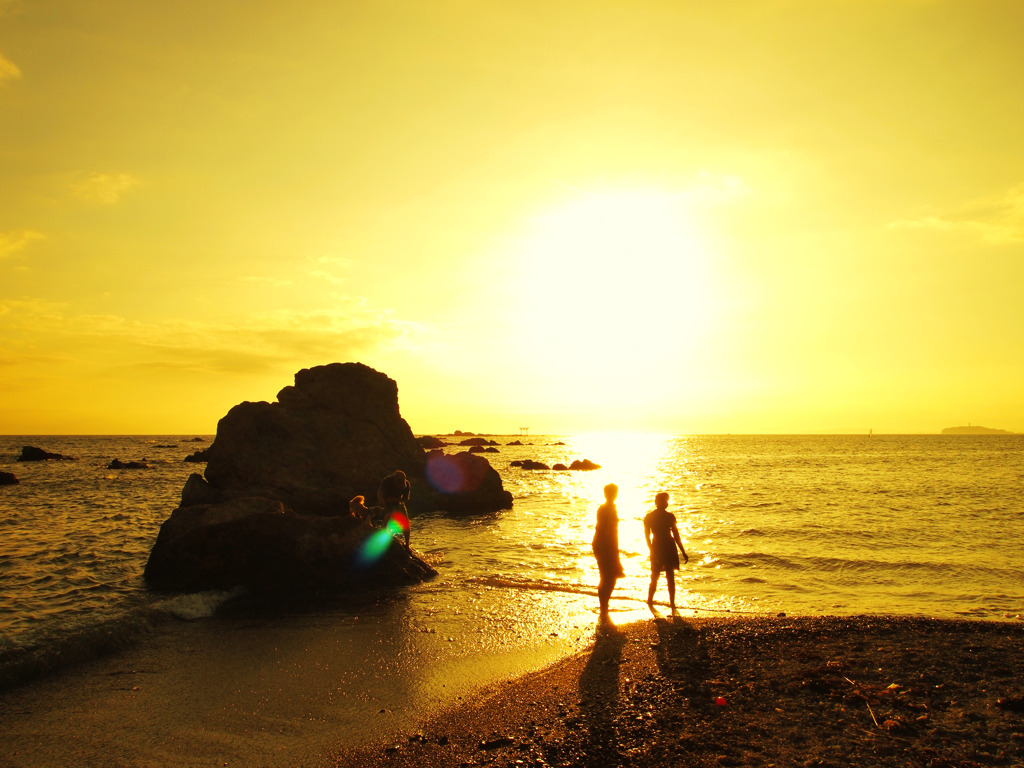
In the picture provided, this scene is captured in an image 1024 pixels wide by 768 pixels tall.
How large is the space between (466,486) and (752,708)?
2491 centimetres

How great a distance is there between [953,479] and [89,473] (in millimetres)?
73442

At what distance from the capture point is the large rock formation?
534 inches

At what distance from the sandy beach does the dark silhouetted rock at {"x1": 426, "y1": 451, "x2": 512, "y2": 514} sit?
21.1 metres

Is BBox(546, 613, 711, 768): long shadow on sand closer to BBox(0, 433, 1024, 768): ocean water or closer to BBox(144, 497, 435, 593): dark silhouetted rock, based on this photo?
BBox(0, 433, 1024, 768): ocean water

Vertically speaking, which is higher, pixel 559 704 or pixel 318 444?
pixel 318 444

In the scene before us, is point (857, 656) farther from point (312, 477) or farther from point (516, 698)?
point (312, 477)

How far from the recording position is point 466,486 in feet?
103

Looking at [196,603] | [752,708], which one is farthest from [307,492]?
[752,708]

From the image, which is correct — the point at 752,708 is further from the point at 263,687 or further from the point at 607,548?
the point at 263,687

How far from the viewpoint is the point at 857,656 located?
8789 mm

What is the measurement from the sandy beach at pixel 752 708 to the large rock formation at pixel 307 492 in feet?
23.2

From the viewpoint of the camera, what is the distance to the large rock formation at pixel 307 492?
44.5 ft

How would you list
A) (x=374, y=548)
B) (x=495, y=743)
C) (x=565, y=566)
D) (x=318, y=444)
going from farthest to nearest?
(x=318, y=444) < (x=565, y=566) < (x=374, y=548) < (x=495, y=743)

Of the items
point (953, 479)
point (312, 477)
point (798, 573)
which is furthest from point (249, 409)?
point (953, 479)
